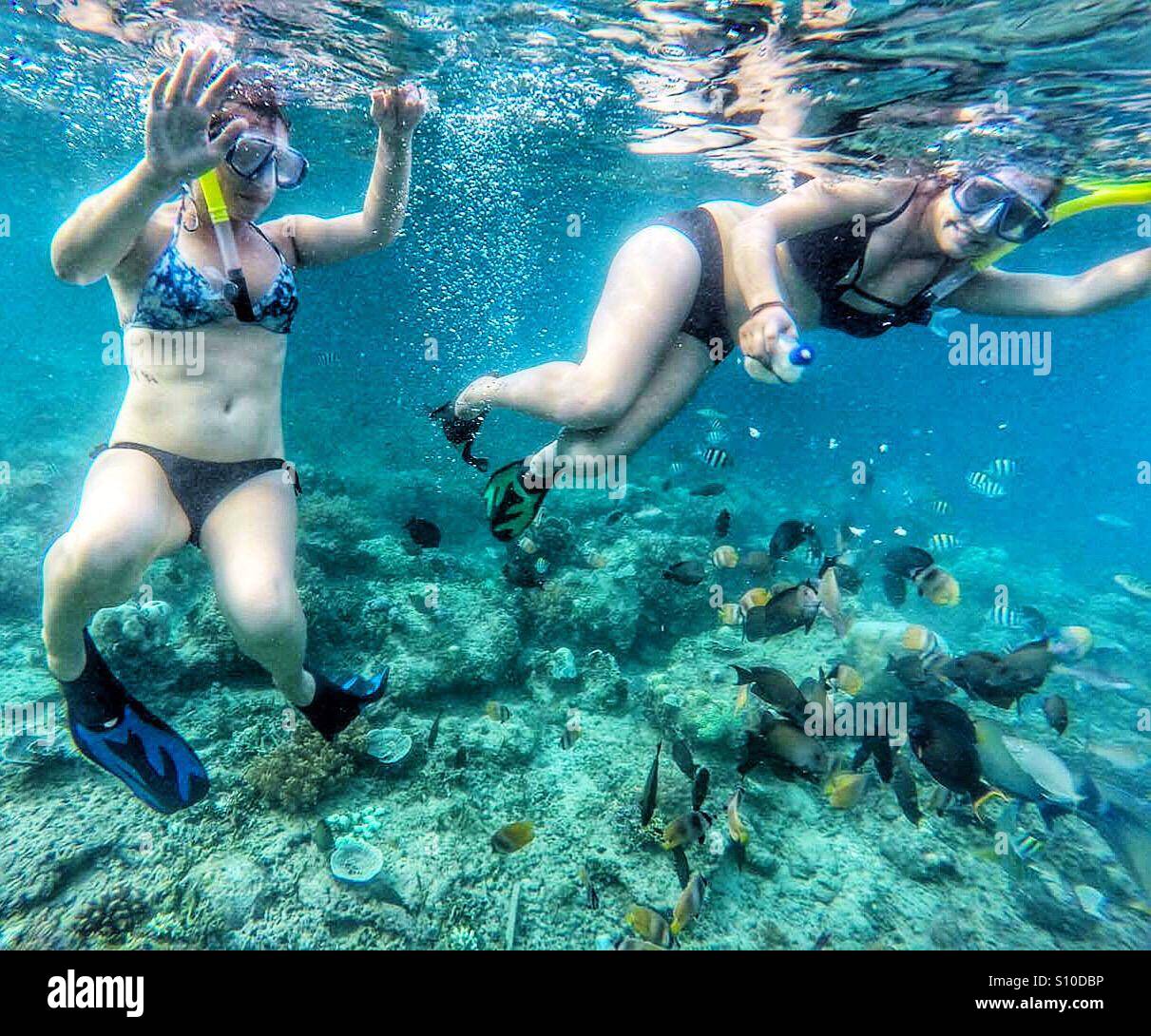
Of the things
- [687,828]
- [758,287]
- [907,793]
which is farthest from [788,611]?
[758,287]

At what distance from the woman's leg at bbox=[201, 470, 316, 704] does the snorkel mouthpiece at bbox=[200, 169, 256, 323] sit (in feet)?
2.94

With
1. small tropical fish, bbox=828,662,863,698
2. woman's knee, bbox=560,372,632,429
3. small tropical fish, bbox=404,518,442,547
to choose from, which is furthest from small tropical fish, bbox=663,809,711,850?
small tropical fish, bbox=404,518,442,547

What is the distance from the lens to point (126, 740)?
3.33 meters

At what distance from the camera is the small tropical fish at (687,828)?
11.7 ft

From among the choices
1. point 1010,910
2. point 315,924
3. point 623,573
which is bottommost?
point 1010,910

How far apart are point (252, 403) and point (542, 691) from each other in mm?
4475

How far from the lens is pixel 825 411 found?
134 feet

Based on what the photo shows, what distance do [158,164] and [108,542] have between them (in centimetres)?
152

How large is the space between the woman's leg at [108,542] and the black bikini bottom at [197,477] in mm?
34

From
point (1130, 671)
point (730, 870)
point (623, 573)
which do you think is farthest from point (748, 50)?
point (1130, 671)

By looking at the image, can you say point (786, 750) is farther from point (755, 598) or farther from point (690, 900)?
point (755, 598)

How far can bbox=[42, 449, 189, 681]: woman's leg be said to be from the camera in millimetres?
2510

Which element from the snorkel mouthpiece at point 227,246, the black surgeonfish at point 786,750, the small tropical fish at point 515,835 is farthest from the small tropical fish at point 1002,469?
the snorkel mouthpiece at point 227,246
